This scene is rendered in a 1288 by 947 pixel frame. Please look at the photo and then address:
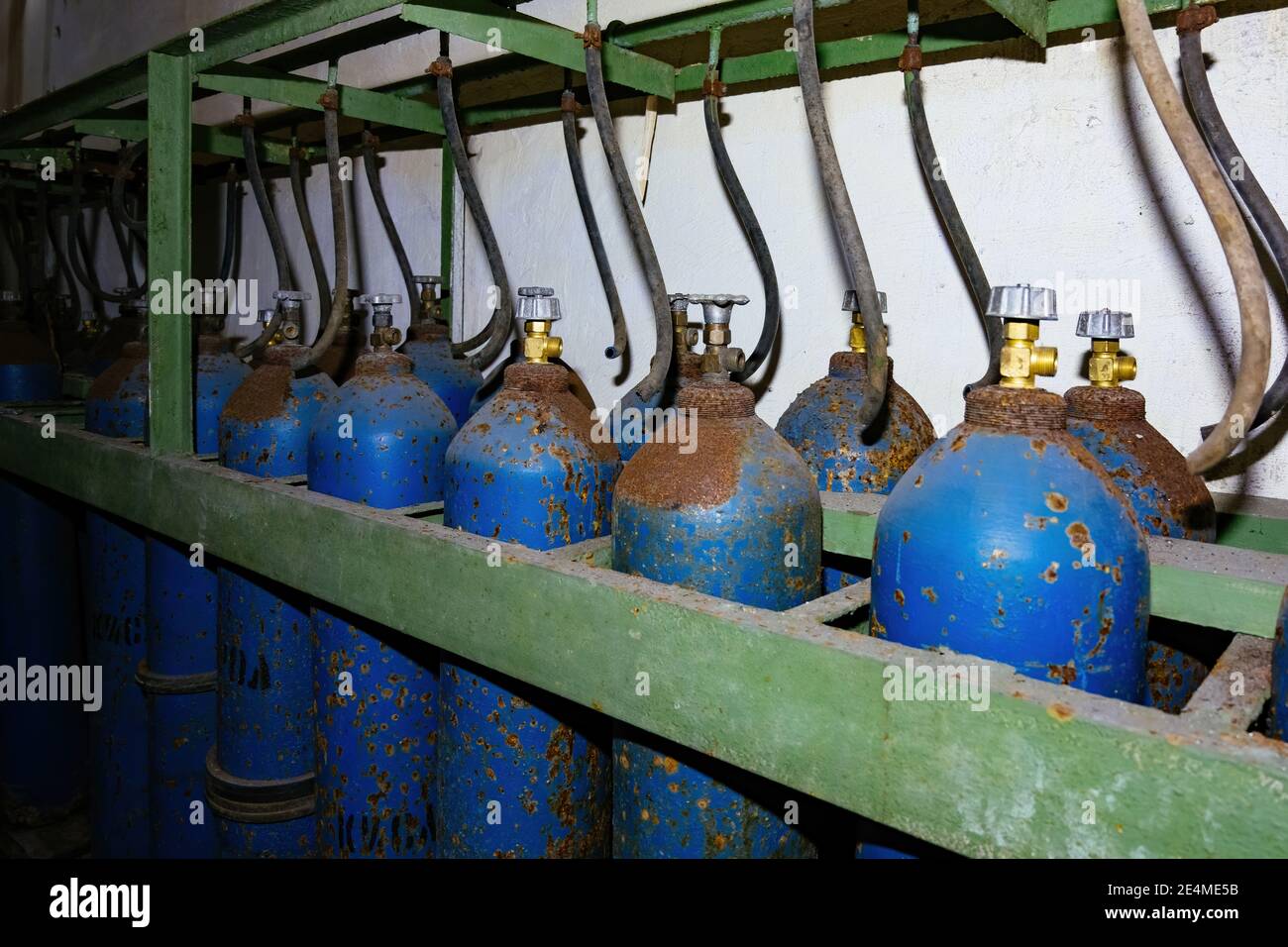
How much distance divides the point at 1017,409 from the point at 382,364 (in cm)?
75

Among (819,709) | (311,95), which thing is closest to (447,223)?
(311,95)

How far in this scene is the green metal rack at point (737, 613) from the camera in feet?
1.55

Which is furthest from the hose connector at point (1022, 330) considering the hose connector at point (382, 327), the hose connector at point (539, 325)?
the hose connector at point (382, 327)

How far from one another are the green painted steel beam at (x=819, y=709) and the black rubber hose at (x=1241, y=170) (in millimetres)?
512

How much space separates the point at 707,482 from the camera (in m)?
0.74

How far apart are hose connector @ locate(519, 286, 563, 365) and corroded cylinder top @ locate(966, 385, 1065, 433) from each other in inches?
17.4

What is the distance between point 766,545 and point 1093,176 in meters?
0.64

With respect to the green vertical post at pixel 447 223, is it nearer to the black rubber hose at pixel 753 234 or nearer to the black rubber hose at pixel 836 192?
the black rubber hose at pixel 753 234

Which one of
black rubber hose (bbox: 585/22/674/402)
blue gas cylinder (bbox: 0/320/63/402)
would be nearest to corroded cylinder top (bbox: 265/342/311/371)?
black rubber hose (bbox: 585/22/674/402)

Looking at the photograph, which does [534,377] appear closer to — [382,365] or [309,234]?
[382,365]

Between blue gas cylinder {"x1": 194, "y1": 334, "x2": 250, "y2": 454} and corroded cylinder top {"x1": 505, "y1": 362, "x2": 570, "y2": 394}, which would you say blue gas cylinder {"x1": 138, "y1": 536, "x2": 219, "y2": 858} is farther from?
corroded cylinder top {"x1": 505, "y1": 362, "x2": 570, "y2": 394}

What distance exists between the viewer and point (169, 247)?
1220 millimetres

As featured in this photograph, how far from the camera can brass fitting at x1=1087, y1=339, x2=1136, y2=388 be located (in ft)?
2.82
